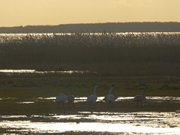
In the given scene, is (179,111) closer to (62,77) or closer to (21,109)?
(21,109)

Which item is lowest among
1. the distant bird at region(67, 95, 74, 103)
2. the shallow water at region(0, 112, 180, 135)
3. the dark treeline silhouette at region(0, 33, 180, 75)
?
the shallow water at region(0, 112, 180, 135)

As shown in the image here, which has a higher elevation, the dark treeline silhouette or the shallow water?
the dark treeline silhouette

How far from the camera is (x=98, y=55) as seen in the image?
62.9 metres

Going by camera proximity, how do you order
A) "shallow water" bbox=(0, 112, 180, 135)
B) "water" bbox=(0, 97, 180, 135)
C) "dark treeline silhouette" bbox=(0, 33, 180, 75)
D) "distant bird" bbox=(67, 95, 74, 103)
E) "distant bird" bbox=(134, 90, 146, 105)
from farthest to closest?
"dark treeline silhouette" bbox=(0, 33, 180, 75)
"distant bird" bbox=(67, 95, 74, 103)
"distant bird" bbox=(134, 90, 146, 105)
"shallow water" bbox=(0, 112, 180, 135)
"water" bbox=(0, 97, 180, 135)

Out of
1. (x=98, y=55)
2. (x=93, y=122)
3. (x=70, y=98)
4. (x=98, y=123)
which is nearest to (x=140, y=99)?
(x=70, y=98)

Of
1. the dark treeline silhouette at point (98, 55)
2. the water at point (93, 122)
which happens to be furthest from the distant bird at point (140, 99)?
the dark treeline silhouette at point (98, 55)

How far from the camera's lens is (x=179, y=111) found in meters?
32.2

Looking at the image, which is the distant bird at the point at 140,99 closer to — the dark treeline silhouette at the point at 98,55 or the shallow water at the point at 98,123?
the shallow water at the point at 98,123

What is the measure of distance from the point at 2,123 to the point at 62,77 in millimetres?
18042

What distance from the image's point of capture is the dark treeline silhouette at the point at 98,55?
54.3 meters

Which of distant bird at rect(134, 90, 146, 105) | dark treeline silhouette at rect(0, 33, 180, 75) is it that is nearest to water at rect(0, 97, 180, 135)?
distant bird at rect(134, 90, 146, 105)

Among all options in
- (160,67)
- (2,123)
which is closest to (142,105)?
(2,123)

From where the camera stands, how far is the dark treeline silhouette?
5428 centimetres

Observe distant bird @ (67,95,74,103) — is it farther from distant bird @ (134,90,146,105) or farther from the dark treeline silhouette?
the dark treeline silhouette
